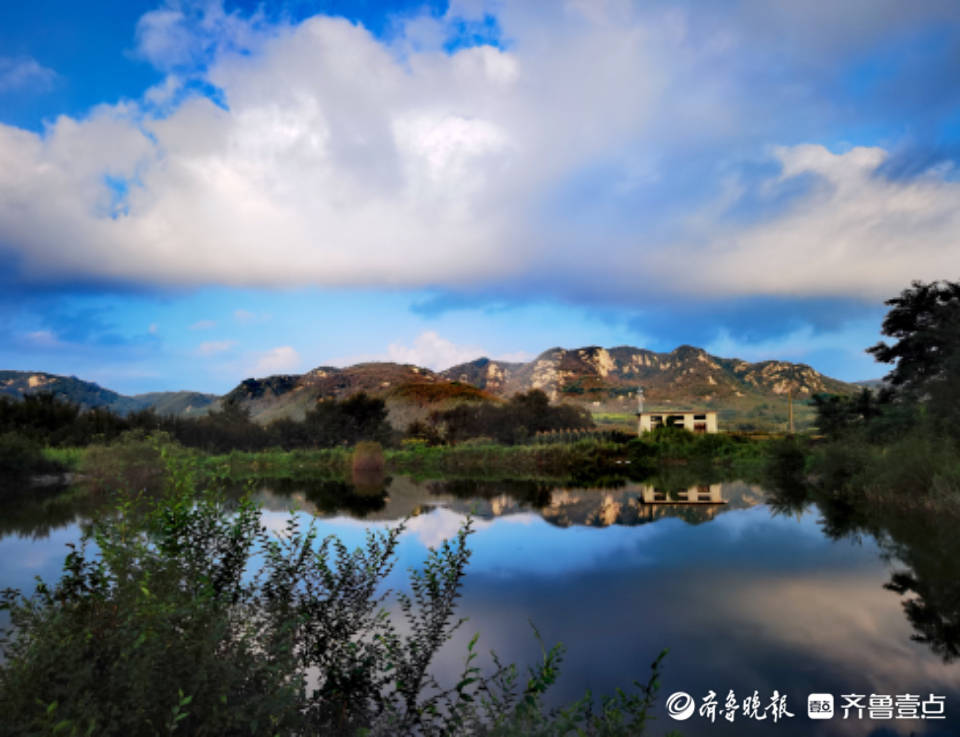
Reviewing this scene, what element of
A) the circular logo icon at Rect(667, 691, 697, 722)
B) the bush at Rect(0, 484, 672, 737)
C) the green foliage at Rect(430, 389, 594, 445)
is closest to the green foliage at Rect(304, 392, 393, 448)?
the green foliage at Rect(430, 389, 594, 445)

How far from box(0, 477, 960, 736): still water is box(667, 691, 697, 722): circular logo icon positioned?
0.09 m

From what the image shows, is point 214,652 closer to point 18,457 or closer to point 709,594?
point 709,594

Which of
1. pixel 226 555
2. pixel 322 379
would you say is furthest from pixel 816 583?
pixel 322 379

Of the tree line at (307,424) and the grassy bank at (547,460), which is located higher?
the tree line at (307,424)

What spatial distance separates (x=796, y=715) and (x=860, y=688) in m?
1.13

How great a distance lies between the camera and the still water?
579 centimetres

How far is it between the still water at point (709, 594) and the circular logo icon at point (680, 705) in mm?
A: 92

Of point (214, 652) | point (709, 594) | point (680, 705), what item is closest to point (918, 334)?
point (709, 594)

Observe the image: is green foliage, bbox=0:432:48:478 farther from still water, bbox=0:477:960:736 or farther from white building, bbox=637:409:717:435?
white building, bbox=637:409:717:435

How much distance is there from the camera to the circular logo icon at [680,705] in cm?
516

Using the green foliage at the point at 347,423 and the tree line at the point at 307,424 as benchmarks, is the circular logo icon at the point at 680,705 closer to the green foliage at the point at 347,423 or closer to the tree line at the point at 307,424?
the tree line at the point at 307,424

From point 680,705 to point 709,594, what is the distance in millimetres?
4268

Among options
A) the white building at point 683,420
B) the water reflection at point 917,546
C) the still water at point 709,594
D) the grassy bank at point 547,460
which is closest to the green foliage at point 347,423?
the grassy bank at point 547,460

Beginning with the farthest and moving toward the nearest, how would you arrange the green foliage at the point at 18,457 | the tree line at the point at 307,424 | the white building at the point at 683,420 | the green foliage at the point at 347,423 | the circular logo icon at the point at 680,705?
the white building at the point at 683,420, the green foliage at the point at 347,423, the tree line at the point at 307,424, the green foliage at the point at 18,457, the circular logo icon at the point at 680,705
